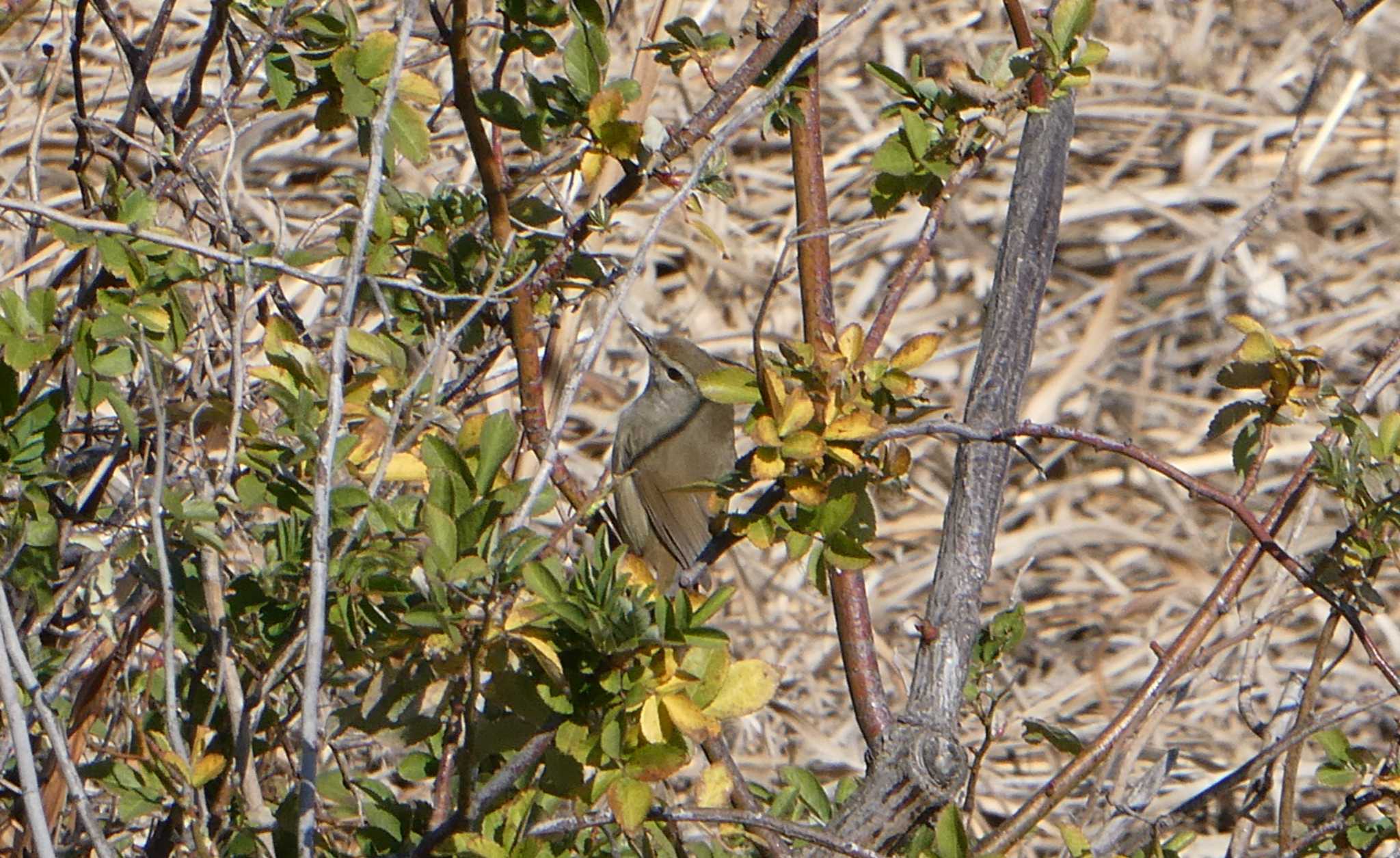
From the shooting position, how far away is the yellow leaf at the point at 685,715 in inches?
58.3

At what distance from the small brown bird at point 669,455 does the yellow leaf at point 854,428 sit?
2409 millimetres

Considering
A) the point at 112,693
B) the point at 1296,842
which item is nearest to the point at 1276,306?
the point at 1296,842

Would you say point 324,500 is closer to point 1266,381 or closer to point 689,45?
point 689,45

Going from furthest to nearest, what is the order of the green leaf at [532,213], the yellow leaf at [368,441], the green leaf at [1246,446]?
the green leaf at [532,213], the green leaf at [1246,446], the yellow leaf at [368,441]

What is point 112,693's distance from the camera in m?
2.72

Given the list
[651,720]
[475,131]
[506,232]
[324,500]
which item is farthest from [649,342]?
[651,720]

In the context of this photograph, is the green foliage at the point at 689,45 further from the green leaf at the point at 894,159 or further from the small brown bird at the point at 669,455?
the small brown bird at the point at 669,455

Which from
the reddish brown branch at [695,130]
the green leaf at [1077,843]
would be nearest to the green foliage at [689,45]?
the reddish brown branch at [695,130]

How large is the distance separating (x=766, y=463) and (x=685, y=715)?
0.33 metres

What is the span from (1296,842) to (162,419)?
4.92 ft

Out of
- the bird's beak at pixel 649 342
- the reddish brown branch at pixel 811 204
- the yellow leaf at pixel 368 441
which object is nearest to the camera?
the yellow leaf at pixel 368 441

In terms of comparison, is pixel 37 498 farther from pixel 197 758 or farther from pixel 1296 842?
pixel 1296 842

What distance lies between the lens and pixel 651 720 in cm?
148

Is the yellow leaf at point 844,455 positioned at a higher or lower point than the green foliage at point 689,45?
lower
